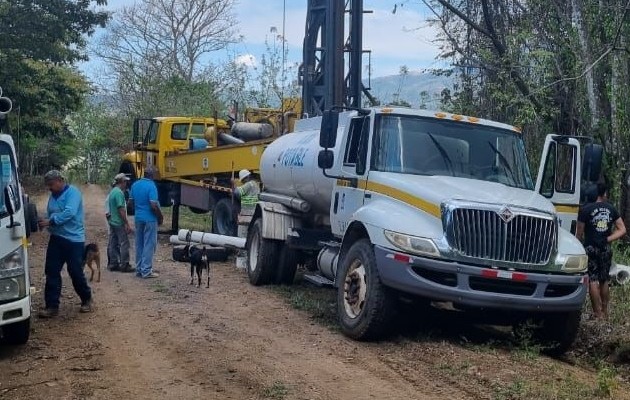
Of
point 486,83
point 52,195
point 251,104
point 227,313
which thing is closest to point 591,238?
Result: point 227,313

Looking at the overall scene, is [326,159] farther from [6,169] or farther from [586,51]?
[586,51]

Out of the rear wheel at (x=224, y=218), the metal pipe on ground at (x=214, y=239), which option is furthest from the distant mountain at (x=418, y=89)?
the metal pipe on ground at (x=214, y=239)

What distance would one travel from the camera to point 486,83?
56.6 feet

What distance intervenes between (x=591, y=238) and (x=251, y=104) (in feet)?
89.6

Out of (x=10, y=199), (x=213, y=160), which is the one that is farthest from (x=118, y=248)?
(x=10, y=199)

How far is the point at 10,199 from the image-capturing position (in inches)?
321

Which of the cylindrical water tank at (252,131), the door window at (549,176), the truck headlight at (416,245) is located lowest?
the truck headlight at (416,245)

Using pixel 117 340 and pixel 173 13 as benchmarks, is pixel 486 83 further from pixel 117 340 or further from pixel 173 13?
pixel 173 13

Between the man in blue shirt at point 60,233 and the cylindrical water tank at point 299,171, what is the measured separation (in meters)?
3.24

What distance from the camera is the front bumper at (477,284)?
26.9ft

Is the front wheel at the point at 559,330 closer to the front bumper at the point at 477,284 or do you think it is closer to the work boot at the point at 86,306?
the front bumper at the point at 477,284

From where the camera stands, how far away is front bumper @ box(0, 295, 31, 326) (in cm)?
785

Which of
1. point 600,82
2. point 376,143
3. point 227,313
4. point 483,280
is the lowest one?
point 227,313

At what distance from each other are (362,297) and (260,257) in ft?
13.7
